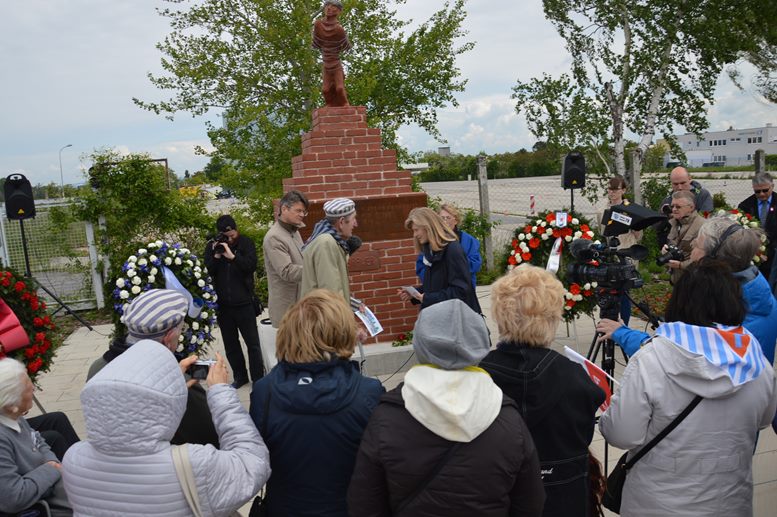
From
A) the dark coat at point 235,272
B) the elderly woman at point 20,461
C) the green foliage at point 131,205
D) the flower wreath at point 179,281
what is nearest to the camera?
the elderly woman at point 20,461

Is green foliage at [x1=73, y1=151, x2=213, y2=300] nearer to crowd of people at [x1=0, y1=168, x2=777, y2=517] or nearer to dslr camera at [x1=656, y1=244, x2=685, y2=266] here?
dslr camera at [x1=656, y1=244, x2=685, y2=266]

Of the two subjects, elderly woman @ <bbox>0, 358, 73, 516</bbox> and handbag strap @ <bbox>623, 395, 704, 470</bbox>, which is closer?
handbag strap @ <bbox>623, 395, 704, 470</bbox>

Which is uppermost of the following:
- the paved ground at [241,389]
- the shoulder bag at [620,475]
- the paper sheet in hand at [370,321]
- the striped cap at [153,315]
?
the striped cap at [153,315]

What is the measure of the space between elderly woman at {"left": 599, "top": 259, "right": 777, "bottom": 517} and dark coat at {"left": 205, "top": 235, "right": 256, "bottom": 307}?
4.07m

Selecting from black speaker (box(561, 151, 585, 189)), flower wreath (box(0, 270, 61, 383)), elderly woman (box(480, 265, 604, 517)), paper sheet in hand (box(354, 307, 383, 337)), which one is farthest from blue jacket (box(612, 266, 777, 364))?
black speaker (box(561, 151, 585, 189))

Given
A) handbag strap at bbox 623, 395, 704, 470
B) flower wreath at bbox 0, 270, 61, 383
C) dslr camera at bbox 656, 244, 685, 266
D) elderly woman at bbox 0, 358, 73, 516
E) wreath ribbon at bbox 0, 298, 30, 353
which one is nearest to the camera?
handbag strap at bbox 623, 395, 704, 470

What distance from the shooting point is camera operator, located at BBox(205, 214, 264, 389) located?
585 cm

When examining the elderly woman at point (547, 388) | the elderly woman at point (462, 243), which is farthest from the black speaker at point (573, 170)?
the elderly woman at point (547, 388)

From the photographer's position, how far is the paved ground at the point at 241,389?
13.0 feet

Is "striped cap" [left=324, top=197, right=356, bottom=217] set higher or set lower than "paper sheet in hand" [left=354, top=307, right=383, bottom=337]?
higher

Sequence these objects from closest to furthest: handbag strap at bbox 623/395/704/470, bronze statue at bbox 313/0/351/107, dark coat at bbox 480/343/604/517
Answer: dark coat at bbox 480/343/604/517 < handbag strap at bbox 623/395/704/470 < bronze statue at bbox 313/0/351/107

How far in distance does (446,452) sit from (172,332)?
A: 4.37ft

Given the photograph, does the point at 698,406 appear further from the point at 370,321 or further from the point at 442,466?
the point at 370,321

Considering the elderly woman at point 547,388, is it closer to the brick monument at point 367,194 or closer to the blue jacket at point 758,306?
the blue jacket at point 758,306
